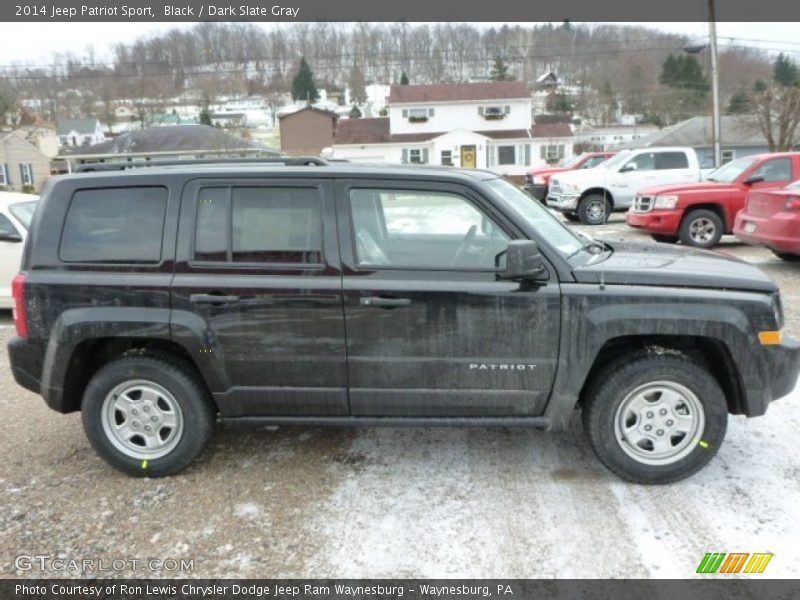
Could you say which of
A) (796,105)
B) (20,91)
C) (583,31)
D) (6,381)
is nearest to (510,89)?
(583,31)

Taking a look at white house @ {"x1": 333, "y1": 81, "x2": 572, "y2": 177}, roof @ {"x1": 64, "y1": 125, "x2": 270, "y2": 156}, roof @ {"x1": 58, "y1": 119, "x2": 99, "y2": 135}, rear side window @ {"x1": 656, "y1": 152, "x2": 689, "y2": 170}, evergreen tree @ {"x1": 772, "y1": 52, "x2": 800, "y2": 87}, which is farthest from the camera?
roof @ {"x1": 58, "y1": 119, "x2": 99, "y2": 135}

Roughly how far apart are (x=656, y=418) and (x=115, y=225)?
3326 mm

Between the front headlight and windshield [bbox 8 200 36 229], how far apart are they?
32.4 ft

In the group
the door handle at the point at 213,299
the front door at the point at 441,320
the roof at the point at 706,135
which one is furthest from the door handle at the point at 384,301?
the roof at the point at 706,135

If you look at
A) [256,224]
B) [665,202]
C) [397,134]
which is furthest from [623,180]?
[397,134]

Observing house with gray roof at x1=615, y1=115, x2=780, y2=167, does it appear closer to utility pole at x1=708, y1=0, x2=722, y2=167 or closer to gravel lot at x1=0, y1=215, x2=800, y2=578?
utility pole at x1=708, y1=0, x2=722, y2=167

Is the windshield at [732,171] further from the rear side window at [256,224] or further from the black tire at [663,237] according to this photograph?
the rear side window at [256,224]

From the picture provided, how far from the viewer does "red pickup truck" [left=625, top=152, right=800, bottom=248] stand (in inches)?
439

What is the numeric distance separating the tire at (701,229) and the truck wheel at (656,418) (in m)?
8.62

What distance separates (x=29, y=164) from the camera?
162ft

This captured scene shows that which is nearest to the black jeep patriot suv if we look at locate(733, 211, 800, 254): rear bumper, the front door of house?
locate(733, 211, 800, 254): rear bumper

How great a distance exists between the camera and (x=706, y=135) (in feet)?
161

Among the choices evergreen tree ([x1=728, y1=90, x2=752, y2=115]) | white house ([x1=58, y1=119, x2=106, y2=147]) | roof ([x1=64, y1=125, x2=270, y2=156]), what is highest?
white house ([x1=58, y1=119, x2=106, y2=147])

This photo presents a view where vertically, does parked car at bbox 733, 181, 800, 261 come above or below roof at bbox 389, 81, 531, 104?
below
